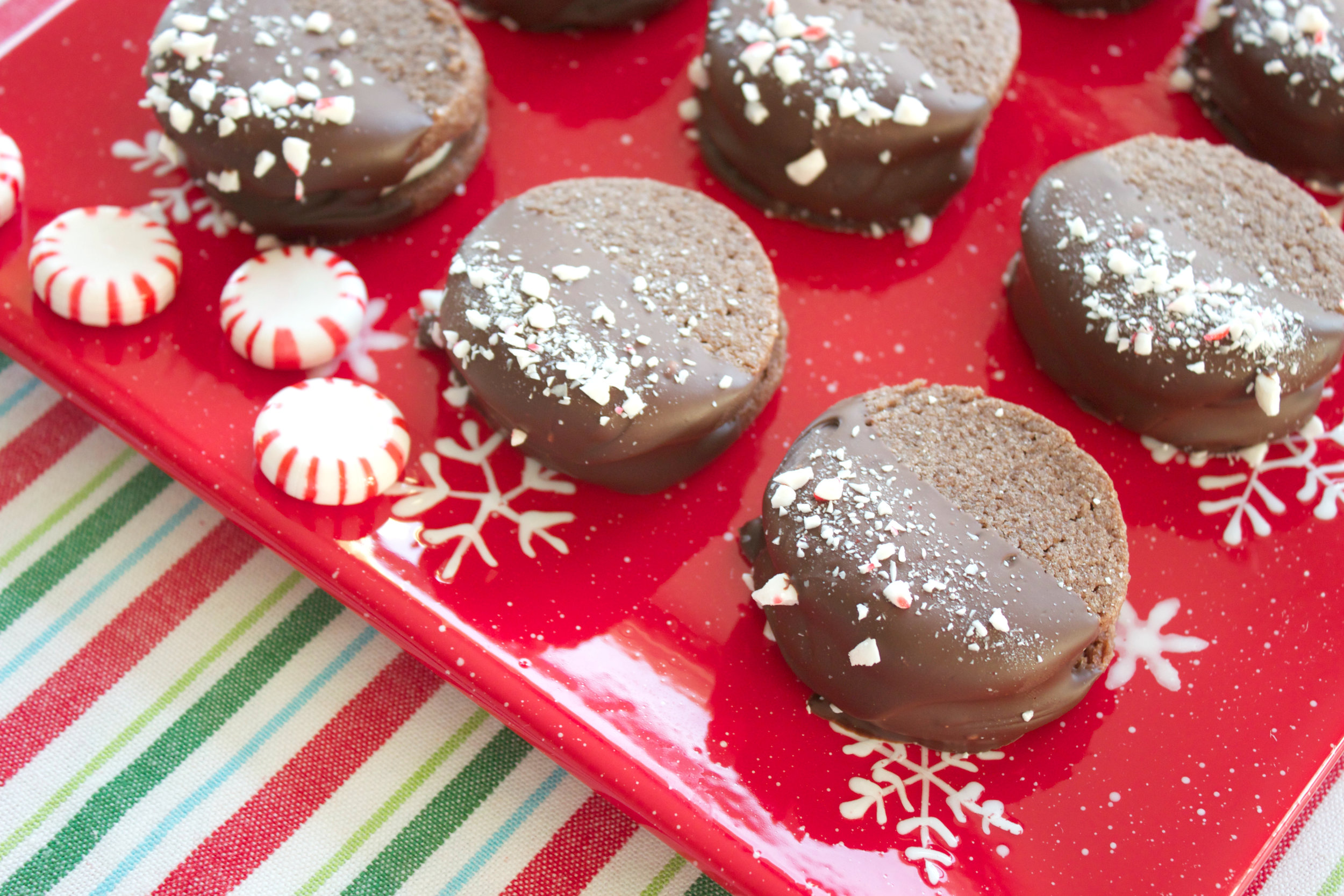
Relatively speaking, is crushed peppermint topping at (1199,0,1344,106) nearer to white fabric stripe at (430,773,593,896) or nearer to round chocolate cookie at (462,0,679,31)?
round chocolate cookie at (462,0,679,31)

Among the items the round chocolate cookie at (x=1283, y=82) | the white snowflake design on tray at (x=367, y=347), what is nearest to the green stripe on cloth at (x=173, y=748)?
the white snowflake design on tray at (x=367, y=347)

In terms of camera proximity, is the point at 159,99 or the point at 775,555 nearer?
the point at 775,555

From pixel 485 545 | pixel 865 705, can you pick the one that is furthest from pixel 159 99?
pixel 865 705

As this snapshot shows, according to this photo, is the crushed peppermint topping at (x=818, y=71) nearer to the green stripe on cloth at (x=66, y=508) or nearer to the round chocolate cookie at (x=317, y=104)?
the round chocolate cookie at (x=317, y=104)

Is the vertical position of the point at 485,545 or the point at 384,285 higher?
the point at 384,285

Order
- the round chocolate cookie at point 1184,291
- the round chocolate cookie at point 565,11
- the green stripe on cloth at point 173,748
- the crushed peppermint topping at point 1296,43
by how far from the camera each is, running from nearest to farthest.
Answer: the green stripe on cloth at point 173,748, the round chocolate cookie at point 1184,291, the crushed peppermint topping at point 1296,43, the round chocolate cookie at point 565,11

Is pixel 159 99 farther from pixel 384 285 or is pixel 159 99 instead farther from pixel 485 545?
pixel 485 545

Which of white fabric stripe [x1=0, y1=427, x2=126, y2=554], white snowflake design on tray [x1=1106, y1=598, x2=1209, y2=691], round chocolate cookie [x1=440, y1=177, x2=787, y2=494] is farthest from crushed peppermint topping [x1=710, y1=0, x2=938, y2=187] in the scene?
white fabric stripe [x1=0, y1=427, x2=126, y2=554]
